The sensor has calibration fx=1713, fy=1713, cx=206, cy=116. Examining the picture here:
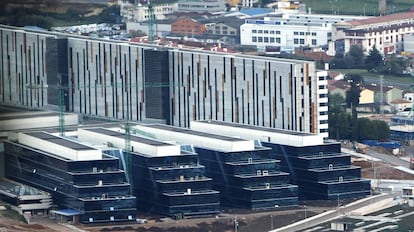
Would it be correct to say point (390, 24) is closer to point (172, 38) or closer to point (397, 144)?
point (172, 38)

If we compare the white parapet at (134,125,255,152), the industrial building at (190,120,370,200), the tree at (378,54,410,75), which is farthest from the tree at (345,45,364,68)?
the industrial building at (190,120,370,200)

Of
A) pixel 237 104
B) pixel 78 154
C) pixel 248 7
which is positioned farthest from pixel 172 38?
pixel 78 154

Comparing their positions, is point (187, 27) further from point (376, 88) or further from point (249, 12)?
point (376, 88)

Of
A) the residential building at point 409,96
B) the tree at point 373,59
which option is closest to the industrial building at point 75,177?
the residential building at point 409,96

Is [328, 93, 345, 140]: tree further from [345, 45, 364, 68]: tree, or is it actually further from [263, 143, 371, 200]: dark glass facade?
[345, 45, 364, 68]: tree

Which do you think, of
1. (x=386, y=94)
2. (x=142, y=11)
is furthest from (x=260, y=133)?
(x=142, y=11)

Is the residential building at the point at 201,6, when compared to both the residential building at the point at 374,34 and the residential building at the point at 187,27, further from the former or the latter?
the residential building at the point at 374,34
